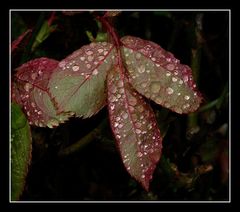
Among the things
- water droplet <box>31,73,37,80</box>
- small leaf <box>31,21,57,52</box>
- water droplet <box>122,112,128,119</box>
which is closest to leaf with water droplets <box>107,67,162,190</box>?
water droplet <box>122,112,128,119</box>

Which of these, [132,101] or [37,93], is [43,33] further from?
[132,101]

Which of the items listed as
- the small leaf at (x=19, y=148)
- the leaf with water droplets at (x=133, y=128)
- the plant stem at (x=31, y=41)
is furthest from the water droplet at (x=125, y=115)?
the plant stem at (x=31, y=41)

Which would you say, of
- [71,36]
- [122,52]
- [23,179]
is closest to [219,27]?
[71,36]

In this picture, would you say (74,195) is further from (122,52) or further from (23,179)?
(122,52)

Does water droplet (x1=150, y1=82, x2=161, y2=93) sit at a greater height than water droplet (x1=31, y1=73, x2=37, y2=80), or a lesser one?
greater

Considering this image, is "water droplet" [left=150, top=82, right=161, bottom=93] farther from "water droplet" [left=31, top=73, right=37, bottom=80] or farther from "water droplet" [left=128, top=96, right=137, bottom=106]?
"water droplet" [left=31, top=73, right=37, bottom=80]
